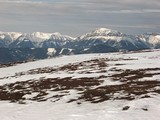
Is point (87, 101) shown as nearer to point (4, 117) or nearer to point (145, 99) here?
point (145, 99)

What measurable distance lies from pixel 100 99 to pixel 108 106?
4689 mm

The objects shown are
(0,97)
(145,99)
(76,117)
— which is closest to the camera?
(76,117)

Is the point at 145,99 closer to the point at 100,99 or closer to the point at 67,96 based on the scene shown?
the point at 100,99

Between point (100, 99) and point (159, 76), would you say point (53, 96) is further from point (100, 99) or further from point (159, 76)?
point (159, 76)

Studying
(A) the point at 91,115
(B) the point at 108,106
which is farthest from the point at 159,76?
(A) the point at 91,115

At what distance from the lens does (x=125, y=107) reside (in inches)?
1296

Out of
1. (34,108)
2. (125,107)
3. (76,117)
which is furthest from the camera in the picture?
(34,108)

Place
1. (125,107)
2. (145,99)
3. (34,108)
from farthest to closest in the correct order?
(34,108) < (145,99) < (125,107)

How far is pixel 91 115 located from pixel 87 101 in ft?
27.0

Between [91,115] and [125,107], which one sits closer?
[91,115]

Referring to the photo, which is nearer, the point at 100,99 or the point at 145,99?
the point at 145,99

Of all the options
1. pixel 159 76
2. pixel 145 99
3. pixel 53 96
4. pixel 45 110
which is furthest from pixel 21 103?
pixel 159 76

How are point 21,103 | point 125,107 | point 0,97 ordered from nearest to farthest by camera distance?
point 125,107
point 21,103
point 0,97

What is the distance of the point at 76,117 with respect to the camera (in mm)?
30453
